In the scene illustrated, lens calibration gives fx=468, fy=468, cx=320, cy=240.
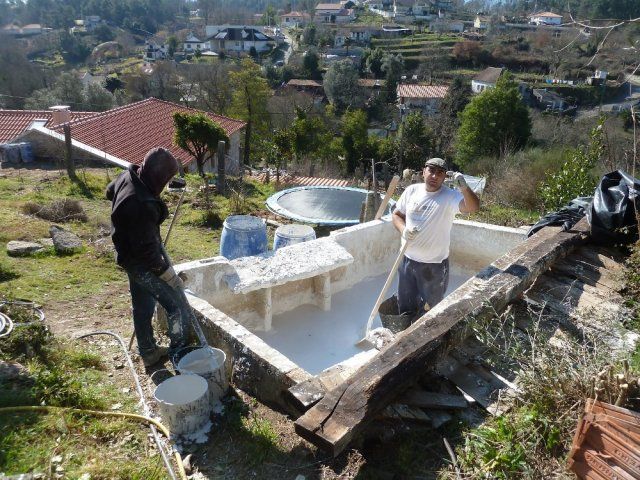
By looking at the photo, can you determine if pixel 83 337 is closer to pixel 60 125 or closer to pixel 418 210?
pixel 418 210

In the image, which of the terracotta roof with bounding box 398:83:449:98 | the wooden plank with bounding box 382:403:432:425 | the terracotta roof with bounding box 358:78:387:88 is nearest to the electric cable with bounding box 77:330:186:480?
the wooden plank with bounding box 382:403:432:425

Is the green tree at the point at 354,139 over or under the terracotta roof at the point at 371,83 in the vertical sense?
under

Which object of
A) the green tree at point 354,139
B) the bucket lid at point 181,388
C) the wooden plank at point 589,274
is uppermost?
the wooden plank at point 589,274

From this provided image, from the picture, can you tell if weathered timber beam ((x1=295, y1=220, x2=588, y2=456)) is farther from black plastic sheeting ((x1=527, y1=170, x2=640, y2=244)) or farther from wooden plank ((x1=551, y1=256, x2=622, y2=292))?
black plastic sheeting ((x1=527, y1=170, x2=640, y2=244))

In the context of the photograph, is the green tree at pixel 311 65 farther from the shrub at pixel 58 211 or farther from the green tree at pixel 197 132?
the shrub at pixel 58 211

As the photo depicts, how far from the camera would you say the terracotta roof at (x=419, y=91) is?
40.3 metres

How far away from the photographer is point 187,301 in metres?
3.51

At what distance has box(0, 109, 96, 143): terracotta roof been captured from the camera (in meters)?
16.3

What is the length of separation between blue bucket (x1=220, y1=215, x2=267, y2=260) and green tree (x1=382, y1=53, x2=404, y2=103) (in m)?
38.9

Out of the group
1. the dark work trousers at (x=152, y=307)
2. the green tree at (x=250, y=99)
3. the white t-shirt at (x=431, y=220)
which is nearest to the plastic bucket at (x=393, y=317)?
the white t-shirt at (x=431, y=220)

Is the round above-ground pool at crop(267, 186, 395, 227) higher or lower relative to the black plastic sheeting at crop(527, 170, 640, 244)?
lower

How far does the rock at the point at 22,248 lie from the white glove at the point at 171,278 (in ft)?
12.9

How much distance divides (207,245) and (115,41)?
257 ft

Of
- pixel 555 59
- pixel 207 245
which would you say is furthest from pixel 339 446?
pixel 555 59
